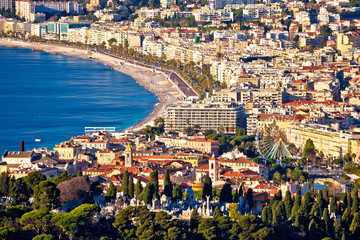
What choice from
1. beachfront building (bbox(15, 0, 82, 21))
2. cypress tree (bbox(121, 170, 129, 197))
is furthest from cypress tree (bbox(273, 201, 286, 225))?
beachfront building (bbox(15, 0, 82, 21))

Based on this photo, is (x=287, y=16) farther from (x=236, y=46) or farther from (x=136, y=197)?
(x=136, y=197)

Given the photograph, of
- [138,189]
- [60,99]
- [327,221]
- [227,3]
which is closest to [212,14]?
[227,3]

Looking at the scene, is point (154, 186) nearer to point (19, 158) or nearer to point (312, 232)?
point (312, 232)

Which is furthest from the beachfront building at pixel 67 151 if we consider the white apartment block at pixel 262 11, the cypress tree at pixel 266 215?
the white apartment block at pixel 262 11

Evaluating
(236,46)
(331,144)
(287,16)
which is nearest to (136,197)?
(331,144)

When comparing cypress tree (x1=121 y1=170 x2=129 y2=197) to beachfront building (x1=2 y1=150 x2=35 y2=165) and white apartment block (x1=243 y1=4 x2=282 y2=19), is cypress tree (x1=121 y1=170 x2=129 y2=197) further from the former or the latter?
white apartment block (x1=243 y1=4 x2=282 y2=19)

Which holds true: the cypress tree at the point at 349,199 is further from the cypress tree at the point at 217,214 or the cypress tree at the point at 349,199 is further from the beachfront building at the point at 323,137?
the beachfront building at the point at 323,137
